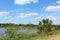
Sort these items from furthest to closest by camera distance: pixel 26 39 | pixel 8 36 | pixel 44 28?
pixel 44 28 → pixel 26 39 → pixel 8 36

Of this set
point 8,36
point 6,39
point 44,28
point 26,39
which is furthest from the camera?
point 44,28

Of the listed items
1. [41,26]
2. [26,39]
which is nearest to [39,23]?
[41,26]

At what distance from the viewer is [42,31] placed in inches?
1738

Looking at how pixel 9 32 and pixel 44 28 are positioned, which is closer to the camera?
pixel 9 32

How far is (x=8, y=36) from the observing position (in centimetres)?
2942

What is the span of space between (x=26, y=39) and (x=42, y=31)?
12.8 metres

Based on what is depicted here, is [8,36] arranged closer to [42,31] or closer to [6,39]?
[6,39]

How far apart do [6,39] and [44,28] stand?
16655 mm

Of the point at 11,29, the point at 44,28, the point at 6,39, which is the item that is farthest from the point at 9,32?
the point at 44,28

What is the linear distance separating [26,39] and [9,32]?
346 centimetres

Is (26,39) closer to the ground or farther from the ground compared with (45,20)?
closer to the ground

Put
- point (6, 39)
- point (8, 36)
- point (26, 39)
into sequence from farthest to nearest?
point (26, 39) < point (8, 36) < point (6, 39)

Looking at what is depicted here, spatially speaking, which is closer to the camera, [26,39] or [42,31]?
[26,39]

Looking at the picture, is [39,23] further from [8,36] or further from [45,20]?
[8,36]
